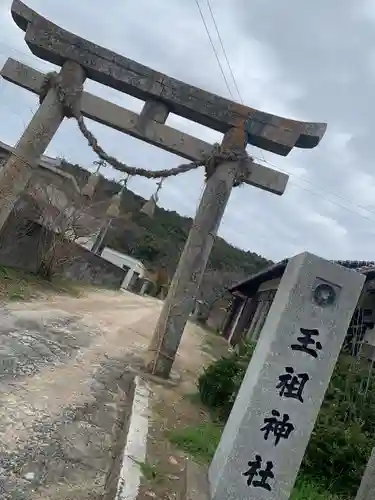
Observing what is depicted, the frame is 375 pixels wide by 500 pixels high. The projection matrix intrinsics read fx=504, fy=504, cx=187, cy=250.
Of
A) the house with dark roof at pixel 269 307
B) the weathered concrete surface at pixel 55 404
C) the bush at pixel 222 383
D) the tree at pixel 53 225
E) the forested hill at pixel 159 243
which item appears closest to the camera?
the weathered concrete surface at pixel 55 404

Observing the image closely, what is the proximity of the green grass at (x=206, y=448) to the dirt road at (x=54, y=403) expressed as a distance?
2.67ft

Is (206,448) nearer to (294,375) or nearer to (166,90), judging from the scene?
(294,375)

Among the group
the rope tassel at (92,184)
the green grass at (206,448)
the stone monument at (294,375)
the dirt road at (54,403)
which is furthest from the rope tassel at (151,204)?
the stone monument at (294,375)

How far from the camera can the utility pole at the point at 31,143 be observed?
902 cm

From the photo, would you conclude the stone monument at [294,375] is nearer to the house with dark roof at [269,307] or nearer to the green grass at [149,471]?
the green grass at [149,471]

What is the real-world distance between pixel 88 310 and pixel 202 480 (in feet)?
38.6

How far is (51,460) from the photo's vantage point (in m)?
4.42

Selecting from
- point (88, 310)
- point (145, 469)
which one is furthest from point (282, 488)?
point (88, 310)

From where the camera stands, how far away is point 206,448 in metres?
5.42

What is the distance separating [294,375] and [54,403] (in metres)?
3.09

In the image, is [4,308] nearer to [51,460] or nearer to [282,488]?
[51,460]

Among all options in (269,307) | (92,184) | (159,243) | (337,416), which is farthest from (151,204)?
(159,243)

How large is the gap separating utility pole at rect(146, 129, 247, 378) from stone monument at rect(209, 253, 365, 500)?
15.4 ft

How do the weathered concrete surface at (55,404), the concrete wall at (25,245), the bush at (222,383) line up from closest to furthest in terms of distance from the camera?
the weathered concrete surface at (55,404)
the bush at (222,383)
the concrete wall at (25,245)
